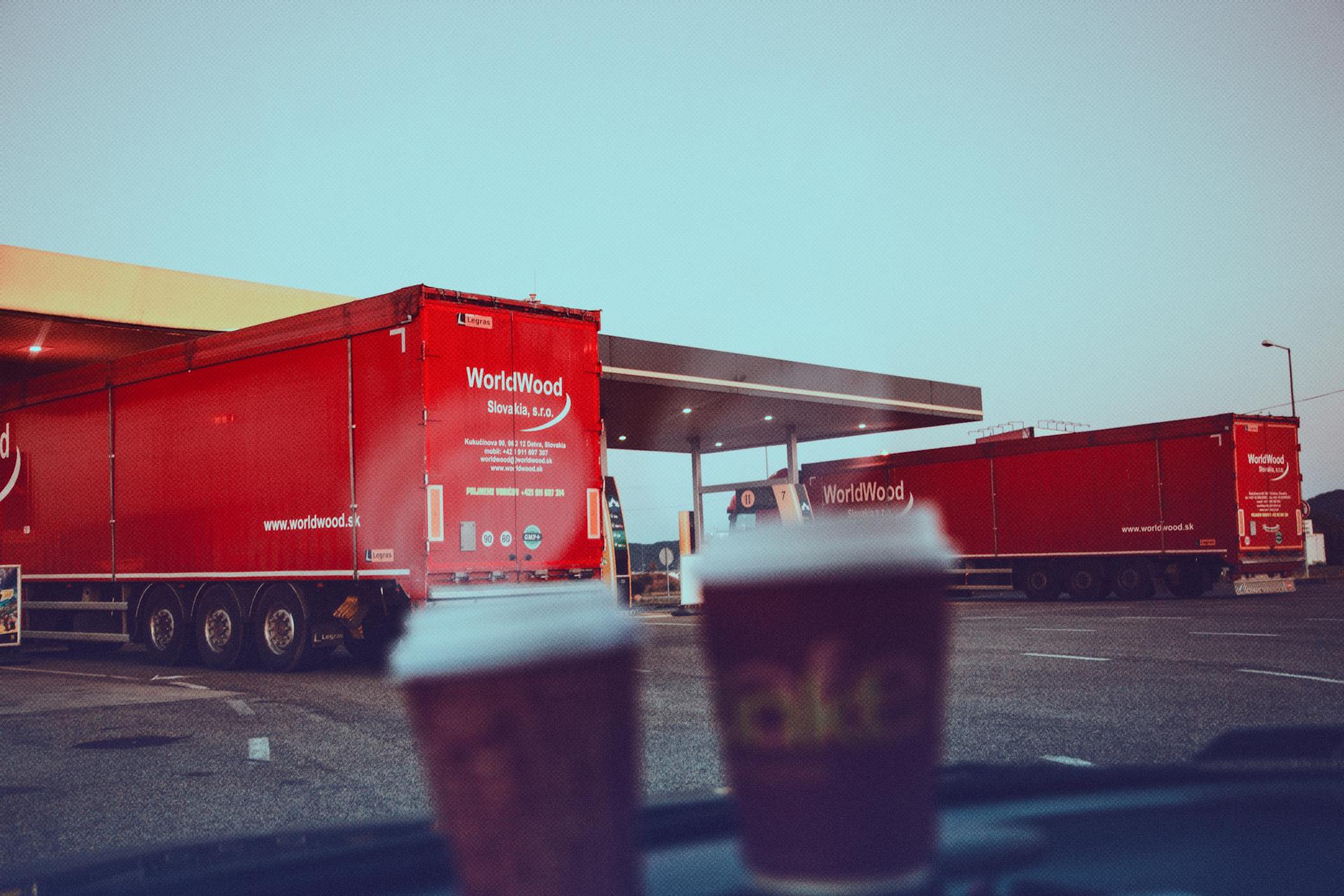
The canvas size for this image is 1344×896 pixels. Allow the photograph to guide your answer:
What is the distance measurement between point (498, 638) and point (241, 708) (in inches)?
386

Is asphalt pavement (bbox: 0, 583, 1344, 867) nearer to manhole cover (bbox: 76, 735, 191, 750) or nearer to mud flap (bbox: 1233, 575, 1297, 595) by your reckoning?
manhole cover (bbox: 76, 735, 191, 750)

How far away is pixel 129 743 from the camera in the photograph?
794cm

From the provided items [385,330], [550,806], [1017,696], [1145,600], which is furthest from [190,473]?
[1145,600]

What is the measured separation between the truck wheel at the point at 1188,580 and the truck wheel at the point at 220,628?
19210mm

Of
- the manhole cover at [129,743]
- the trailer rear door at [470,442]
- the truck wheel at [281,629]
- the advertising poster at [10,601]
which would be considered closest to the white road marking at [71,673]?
the advertising poster at [10,601]

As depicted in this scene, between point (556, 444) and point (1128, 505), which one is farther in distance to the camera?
point (1128, 505)

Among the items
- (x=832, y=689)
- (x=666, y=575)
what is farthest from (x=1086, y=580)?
(x=832, y=689)

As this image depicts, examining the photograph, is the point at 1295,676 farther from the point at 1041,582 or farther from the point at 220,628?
the point at 1041,582

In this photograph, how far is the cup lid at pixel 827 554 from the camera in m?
0.56

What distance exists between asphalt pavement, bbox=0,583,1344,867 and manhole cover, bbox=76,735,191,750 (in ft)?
0.08

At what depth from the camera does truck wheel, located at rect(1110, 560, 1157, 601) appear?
2541 cm

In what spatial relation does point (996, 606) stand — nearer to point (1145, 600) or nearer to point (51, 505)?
point (1145, 600)

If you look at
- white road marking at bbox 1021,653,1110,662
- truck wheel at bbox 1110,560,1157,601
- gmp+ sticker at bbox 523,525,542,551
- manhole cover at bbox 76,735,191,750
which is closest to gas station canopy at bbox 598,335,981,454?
truck wheel at bbox 1110,560,1157,601

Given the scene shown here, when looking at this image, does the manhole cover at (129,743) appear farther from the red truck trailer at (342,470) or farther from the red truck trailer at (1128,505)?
the red truck trailer at (1128,505)
